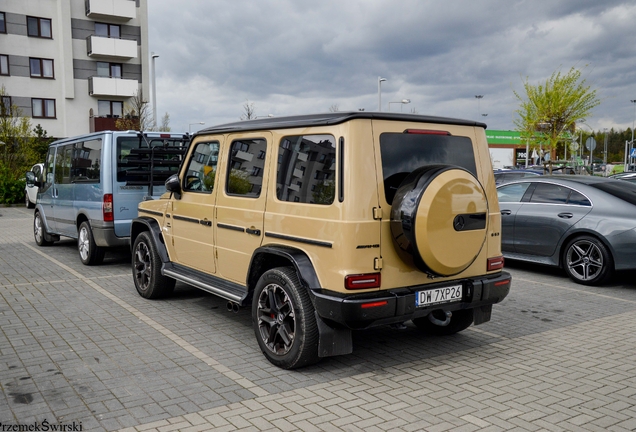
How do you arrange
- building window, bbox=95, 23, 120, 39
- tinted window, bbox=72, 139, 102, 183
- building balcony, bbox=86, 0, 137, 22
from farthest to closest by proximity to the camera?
building window, bbox=95, 23, 120, 39
building balcony, bbox=86, 0, 137, 22
tinted window, bbox=72, 139, 102, 183

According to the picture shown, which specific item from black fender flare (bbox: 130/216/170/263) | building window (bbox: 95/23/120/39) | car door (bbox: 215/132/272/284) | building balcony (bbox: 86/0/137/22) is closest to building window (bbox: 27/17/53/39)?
building balcony (bbox: 86/0/137/22)

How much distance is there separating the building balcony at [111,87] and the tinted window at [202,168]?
35484mm

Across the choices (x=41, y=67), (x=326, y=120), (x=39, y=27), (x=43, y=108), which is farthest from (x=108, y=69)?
(x=326, y=120)

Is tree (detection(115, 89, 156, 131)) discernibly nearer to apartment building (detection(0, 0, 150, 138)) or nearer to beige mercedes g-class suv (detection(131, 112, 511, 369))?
apartment building (detection(0, 0, 150, 138))

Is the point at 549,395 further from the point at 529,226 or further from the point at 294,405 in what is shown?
the point at 529,226

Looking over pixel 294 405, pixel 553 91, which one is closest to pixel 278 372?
pixel 294 405

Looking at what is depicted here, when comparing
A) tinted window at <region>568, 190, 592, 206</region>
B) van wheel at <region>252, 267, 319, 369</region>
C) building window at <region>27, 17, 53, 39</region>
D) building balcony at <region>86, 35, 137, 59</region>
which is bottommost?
van wheel at <region>252, 267, 319, 369</region>

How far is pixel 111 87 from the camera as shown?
128ft

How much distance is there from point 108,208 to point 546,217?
662 centimetres

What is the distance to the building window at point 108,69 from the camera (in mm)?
39531

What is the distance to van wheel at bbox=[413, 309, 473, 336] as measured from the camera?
564 cm

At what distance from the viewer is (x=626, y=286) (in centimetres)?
830

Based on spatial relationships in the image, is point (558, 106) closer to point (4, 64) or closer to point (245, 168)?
point (245, 168)

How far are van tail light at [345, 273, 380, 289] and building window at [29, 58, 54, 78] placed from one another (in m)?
38.7
